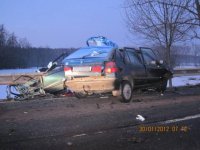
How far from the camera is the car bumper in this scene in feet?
37.1

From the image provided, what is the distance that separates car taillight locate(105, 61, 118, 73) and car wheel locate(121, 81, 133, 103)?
0.57 metres

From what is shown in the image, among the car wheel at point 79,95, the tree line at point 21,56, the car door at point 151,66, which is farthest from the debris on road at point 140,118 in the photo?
the tree line at point 21,56

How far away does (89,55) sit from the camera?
38.9 feet

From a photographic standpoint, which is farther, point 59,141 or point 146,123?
point 146,123

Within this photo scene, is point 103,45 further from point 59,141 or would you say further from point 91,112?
point 59,141

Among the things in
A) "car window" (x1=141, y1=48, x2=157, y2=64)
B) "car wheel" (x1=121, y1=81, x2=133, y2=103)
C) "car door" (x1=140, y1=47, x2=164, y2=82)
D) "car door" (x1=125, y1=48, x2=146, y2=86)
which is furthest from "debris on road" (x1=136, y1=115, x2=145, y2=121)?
"car window" (x1=141, y1=48, x2=157, y2=64)

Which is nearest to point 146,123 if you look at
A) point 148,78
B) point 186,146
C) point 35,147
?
point 186,146

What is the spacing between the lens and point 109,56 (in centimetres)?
1150

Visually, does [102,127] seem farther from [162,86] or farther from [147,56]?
[162,86]

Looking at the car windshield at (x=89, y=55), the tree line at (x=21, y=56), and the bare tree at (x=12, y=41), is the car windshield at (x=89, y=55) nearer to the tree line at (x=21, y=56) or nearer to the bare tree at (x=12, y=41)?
the tree line at (x=21, y=56)

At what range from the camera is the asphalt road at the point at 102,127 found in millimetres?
6117

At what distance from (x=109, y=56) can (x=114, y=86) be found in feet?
2.74

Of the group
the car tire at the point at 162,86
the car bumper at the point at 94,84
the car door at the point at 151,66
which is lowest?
the car tire at the point at 162,86

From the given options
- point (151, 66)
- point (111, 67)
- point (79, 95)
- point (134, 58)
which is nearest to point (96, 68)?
point (111, 67)
